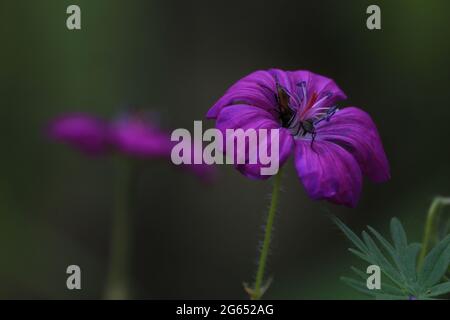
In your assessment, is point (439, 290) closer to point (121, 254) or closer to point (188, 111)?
point (121, 254)

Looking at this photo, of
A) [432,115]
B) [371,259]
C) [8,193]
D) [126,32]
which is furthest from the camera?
[126,32]

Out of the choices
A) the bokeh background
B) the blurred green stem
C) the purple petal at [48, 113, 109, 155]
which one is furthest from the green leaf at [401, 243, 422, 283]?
the bokeh background

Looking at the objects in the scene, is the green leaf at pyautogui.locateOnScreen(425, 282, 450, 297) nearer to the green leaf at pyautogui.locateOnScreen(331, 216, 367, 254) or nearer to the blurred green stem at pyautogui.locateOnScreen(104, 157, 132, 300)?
the green leaf at pyautogui.locateOnScreen(331, 216, 367, 254)

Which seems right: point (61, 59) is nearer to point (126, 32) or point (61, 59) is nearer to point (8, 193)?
point (126, 32)

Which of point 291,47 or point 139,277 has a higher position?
point 291,47

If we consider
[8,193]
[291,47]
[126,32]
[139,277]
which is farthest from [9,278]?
[291,47]

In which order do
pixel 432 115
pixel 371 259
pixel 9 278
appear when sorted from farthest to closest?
pixel 432 115 < pixel 9 278 < pixel 371 259
